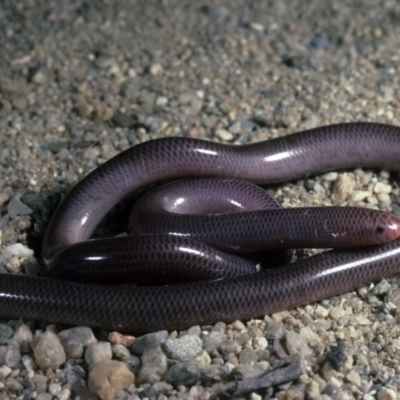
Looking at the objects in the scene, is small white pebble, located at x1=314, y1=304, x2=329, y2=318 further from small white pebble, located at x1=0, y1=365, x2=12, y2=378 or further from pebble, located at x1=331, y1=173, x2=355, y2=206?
small white pebble, located at x1=0, y1=365, x2=12, y2=378

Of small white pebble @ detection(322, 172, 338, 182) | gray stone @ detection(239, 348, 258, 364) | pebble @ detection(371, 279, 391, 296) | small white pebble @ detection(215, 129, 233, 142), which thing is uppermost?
gray stone @ detection(239, 348, 258, 364)

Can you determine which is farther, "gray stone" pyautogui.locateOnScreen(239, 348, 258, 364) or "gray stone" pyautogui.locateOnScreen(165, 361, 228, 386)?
"gray stone" pyautogui.locateOnScreen(239, 348, 258, 364)

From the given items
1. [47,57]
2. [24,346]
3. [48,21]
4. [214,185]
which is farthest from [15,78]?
[24,346]

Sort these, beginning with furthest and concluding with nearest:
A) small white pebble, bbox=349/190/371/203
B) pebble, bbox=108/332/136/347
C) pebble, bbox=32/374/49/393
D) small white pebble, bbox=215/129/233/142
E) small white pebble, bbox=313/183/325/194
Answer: small white pebble, bbox=215/129/233/142 < small white pebble, bbox=313/183/325/194 < small white pebble, bbox=349/190/371/203 < pebble, bbox=108/332/136/347 < pebble, bbox=32/374/49/393

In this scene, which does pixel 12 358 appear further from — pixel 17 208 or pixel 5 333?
pixel 17 208

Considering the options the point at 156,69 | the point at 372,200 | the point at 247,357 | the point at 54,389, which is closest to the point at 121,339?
the point at 54,389

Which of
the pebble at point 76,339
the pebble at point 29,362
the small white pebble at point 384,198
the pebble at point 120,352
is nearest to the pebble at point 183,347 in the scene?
the pebble at point 120,352

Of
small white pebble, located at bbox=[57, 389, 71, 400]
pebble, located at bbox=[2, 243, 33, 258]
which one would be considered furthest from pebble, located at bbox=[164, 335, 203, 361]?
pebble, located at bbox=[2, 243, 33, 258]

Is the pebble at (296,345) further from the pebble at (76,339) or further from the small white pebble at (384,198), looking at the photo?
the small white pebble at (384,198)

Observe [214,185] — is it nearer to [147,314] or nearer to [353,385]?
[147,314]
